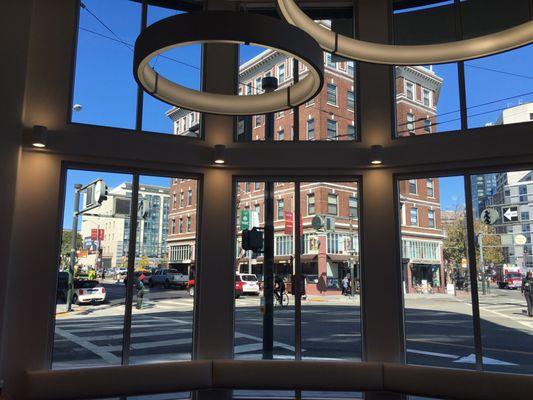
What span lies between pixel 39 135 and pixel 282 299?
150 inches

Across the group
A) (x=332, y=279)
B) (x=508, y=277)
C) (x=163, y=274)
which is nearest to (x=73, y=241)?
(x=163, y=274)

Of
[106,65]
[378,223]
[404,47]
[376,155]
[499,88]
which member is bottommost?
[378,223]

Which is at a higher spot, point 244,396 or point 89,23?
point 89,23

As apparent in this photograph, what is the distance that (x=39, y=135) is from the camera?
5609mm

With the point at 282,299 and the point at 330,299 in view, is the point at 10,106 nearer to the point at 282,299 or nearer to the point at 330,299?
the point at 282,299

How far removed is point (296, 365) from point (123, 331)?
2.28 meters

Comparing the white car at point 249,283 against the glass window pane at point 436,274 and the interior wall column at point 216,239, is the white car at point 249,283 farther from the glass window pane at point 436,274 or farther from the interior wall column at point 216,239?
the glass window pane at point 436,274

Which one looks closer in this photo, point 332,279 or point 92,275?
point 92,275

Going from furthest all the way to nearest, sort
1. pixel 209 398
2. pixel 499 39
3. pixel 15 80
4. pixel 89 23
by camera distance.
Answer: pixel 89 23 → pixel 209 398 → pixel 15 80 → pixel 499 39

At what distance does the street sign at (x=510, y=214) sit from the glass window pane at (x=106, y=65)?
5.14 meters

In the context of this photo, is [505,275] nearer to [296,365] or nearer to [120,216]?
[296,365]

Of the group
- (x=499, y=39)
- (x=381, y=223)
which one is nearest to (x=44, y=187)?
(x=381, y=223)

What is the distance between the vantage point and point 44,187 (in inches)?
227

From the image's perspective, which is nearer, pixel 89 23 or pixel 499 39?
pixel 499 39
